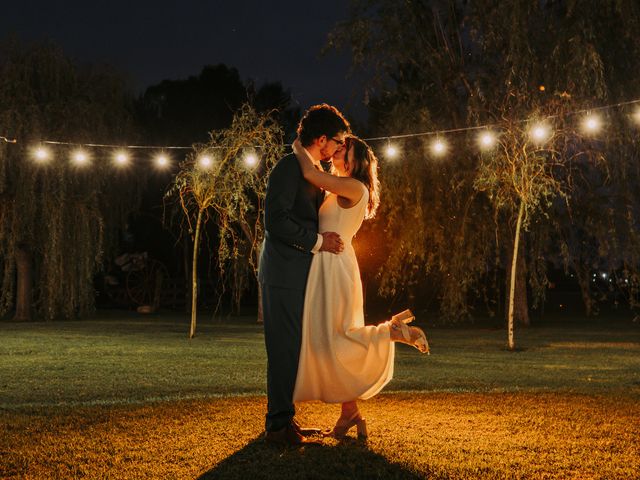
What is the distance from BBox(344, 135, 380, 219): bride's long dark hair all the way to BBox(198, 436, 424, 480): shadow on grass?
1.50 meters

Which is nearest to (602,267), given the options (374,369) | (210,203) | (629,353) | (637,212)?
(637,212)

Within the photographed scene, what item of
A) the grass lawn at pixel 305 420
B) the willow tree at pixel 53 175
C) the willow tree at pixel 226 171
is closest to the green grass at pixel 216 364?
the grass lawn at pixel 305 420

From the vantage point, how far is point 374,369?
16.3 ft

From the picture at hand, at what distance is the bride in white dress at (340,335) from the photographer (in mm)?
4922

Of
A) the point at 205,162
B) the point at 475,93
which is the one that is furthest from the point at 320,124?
the point at 475,93

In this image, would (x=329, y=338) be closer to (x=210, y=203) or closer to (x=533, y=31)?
(x=210, y=203)

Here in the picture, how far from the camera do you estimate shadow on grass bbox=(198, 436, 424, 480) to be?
13.6 feet

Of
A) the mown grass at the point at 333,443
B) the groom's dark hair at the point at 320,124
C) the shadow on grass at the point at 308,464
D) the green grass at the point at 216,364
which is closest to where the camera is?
the shadow on grass at the point at 308,464

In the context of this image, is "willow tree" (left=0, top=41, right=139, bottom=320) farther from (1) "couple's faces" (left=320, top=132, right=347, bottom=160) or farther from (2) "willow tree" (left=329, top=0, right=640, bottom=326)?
(1) "couple's faces" (left=320, top=132, right=347, bottom=160)

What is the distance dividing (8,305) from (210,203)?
22.7 ft

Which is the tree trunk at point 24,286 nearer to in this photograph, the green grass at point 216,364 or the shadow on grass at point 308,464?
the green grass at point 216,364

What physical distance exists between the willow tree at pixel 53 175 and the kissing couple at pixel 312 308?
45.5ft

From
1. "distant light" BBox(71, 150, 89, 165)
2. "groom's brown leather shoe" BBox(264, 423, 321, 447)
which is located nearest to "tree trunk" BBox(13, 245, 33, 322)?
"distant light" BBox(71, 150, 89, 165)

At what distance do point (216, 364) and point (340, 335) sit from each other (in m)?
6.30
